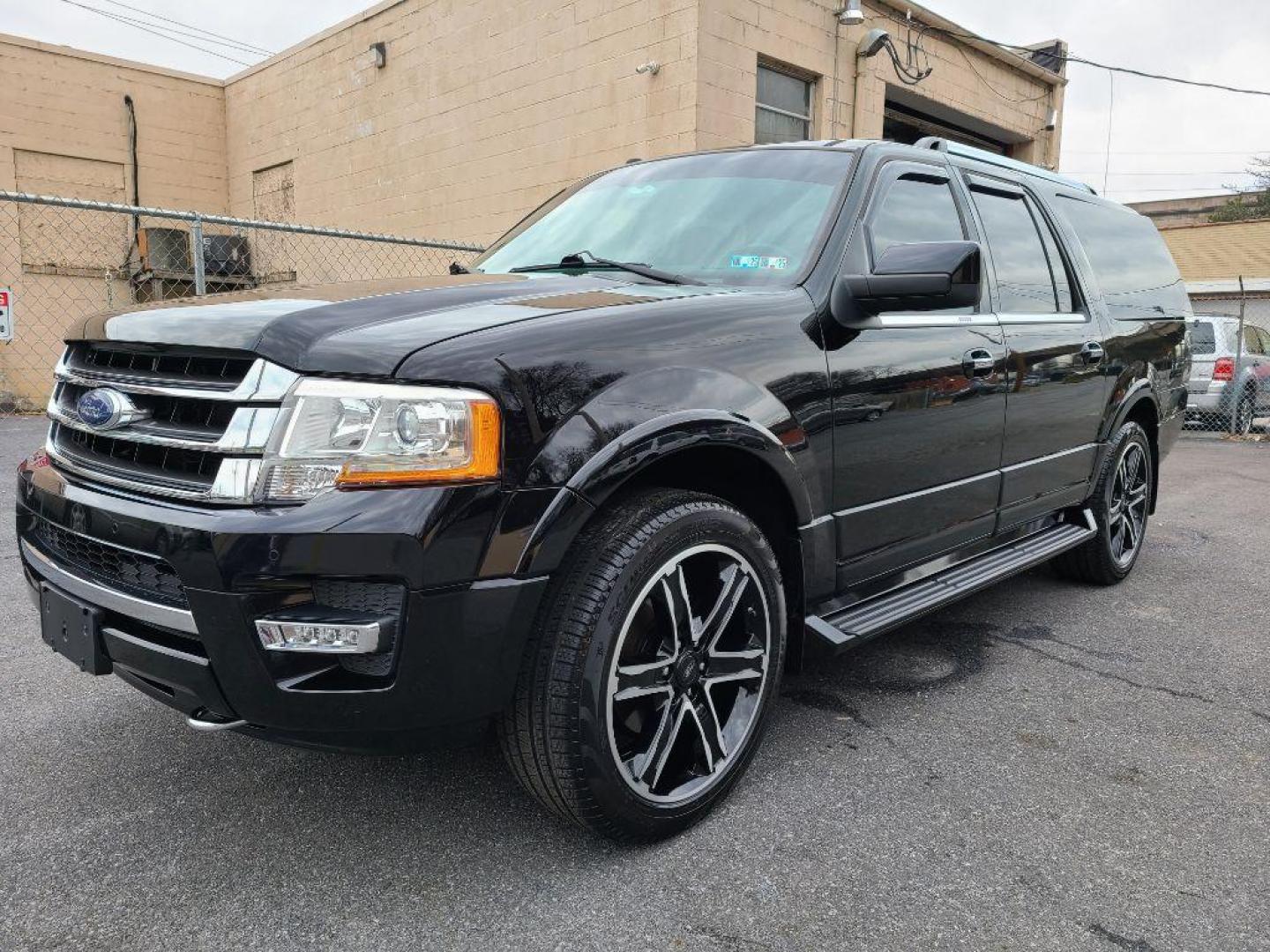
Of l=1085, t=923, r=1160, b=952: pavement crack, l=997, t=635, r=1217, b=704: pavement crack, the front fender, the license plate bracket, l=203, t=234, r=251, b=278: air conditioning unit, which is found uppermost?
l=203, t=234, r=251, b=278: air conditioning unit

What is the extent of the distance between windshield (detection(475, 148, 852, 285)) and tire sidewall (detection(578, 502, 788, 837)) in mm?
862

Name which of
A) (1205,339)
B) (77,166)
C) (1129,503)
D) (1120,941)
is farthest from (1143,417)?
(77,166)

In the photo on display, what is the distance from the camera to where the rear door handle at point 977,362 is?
10.9ft

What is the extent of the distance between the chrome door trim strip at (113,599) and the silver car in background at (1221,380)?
13.2 metres

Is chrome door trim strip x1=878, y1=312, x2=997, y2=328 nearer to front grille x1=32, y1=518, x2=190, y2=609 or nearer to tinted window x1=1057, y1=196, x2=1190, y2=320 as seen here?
tinted window x1=1057, y1=196, x2=1190, y2=320

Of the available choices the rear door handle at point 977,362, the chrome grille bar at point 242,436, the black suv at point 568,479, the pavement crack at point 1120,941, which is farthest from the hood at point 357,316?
the pavement crack at point 1120,941

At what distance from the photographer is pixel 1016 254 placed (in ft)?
12.8

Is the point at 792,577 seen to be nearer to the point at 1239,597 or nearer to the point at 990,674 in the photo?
the point at 990,674

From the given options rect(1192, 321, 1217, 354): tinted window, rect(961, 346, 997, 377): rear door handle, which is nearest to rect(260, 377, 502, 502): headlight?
rect(961, 346, 997, 377): rear door handle

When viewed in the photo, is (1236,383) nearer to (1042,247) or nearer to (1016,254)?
(1042,247)

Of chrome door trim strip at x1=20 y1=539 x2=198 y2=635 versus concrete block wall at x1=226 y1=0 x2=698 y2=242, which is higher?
concrete block wall at x1=226 y1=0 x2=698 y2=242

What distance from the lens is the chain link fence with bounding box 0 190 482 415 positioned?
1399 cm

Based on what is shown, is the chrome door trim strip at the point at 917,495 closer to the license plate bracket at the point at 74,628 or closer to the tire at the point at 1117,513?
the tire at the point at 1117,513

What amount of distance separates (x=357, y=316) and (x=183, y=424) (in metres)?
0.45
